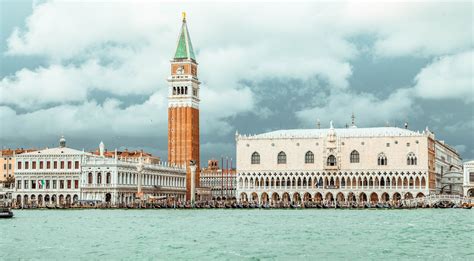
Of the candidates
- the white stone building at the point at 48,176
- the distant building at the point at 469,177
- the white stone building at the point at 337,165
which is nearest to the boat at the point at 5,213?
the white stone building at the point at 48,176

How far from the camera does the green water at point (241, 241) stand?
36344 mm

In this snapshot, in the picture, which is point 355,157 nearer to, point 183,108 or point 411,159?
point 411,159

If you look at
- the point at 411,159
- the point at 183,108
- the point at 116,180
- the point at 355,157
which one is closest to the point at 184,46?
the point at 183,108

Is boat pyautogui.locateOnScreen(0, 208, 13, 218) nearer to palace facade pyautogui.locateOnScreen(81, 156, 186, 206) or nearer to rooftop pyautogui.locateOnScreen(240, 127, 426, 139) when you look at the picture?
palace facade pyautogui.locateOnScreen(81, 156, 186, 206)

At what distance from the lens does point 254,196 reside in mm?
108875

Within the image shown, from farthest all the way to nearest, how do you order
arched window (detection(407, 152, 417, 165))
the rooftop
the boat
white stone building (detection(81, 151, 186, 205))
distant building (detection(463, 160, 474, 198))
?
distant building (detection(463, 160, 474, 198)) < the rooftop < arched window (detection(407, 152, 417, 165)) < white stone building (detection(81, 151, 186, 205)) < the boat

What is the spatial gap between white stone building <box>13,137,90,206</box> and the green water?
1670 inches

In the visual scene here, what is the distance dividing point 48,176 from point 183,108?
2340cm

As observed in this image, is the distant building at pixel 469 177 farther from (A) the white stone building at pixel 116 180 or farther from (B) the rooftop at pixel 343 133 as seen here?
(A) the white stone building at pixel 116 180

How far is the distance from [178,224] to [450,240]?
70.6 feet

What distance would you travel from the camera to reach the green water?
1431 inches

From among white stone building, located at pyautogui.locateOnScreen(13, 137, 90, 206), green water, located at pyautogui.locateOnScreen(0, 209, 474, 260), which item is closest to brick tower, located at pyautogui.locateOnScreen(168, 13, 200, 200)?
white stone building, located at pyautogui.locateOnScreen(13, 137, 90, 206)

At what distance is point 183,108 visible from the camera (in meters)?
118

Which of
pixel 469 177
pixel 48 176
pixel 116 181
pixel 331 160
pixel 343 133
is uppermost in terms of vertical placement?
pixel 343 133
